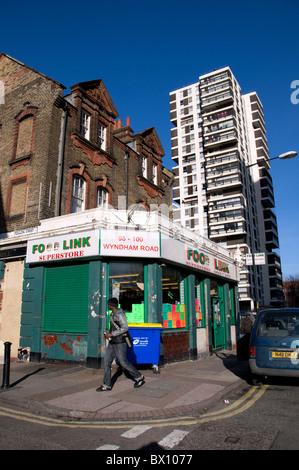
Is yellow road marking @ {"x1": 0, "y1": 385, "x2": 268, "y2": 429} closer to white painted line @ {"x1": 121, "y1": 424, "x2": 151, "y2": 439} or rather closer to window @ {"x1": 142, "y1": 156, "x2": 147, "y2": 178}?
white painted line @ {"x1": 121, "y1": 424, "x2": 151, "y2": 439}

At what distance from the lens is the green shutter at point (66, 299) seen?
34.7 ft

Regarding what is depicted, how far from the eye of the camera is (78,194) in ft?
48.4

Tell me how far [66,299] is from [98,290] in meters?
1.57

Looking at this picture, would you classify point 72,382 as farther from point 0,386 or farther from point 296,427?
point 296,427

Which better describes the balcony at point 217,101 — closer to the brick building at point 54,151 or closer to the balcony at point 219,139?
the balcony at point 219,139

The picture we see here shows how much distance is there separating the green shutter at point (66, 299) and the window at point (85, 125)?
7.32 metres

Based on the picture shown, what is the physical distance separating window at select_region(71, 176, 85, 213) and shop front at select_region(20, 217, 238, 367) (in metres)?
2.99

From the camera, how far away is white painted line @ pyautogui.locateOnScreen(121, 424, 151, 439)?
441 centimetres

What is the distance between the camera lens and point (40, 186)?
13.1 metres

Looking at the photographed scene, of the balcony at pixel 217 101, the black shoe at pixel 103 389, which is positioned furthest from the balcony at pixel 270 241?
the black shoe at pixel 103 389

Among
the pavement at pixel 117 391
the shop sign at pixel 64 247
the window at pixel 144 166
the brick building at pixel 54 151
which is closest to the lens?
the pavement at pixel 117 391

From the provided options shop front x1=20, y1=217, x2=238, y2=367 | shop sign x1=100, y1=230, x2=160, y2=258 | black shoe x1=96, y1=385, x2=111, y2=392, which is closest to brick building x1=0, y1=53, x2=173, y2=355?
shop front x1=20, y1=217, x2=238, y2=367

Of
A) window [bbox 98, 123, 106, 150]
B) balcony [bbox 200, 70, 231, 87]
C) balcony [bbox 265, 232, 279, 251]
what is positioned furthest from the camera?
balcony [bbox 265, 232, 279, 251]

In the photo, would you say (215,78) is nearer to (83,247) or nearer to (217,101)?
(217,101)
